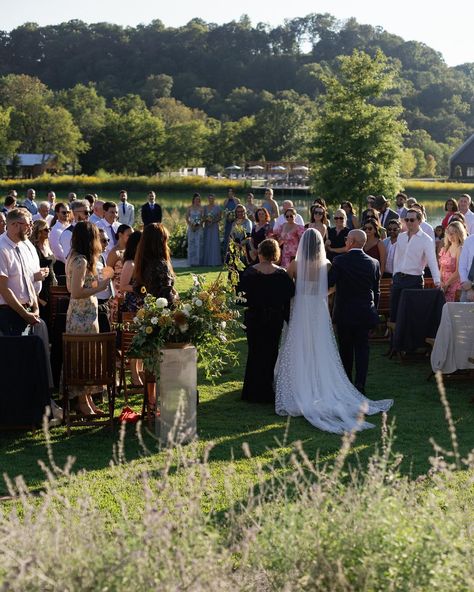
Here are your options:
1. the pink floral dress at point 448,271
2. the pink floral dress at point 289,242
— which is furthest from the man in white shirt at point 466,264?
the pink floral dress at point 289,242

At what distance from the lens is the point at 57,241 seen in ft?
41.2

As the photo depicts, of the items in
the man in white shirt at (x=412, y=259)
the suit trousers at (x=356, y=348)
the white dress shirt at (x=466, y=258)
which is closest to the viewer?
the suit trousers at (x=356, y=348)

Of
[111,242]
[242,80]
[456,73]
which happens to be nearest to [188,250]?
[111,242]

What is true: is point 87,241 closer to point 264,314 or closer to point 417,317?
point 264,314

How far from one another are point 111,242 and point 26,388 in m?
5.25

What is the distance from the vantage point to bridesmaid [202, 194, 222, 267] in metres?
21.6

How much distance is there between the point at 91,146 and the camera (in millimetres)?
88125

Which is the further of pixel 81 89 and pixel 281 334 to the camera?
pixel 81 89

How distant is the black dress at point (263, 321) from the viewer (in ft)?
29.9

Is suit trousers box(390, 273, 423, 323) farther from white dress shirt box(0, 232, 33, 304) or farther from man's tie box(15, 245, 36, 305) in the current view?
white dress shirt box(0, 232, 33, 304)

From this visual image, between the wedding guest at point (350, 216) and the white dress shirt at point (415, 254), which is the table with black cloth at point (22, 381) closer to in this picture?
the white dress shirt at point (415, 254)

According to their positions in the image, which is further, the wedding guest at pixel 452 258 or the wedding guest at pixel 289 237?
the wedding guest at pixel 289 237

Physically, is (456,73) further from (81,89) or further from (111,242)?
(111,242)

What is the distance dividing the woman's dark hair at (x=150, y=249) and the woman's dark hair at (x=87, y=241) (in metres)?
0.44
